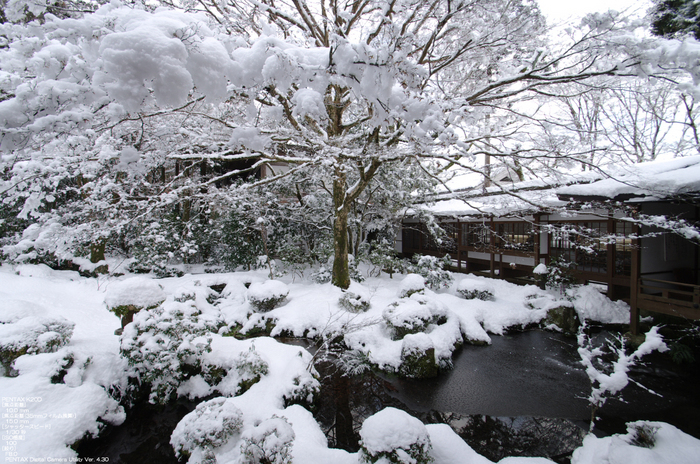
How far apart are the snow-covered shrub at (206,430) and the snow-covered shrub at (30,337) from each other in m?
2.32

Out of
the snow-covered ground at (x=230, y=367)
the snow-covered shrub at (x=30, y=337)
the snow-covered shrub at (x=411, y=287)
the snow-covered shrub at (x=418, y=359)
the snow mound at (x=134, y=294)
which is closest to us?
the snow-covered ground at (x=230, y=367)

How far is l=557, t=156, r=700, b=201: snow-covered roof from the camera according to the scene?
507 cm

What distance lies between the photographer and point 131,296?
4.54 metres

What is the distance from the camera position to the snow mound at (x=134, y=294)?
4469 mm

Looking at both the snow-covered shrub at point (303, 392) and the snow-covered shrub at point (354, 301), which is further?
the snow-covered shrub at point (354, 301)

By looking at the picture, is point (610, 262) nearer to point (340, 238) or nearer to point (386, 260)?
point (386, 260)

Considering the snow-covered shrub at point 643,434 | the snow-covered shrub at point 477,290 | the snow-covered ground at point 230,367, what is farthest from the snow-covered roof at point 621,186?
the snow-covered ground at point 230,367

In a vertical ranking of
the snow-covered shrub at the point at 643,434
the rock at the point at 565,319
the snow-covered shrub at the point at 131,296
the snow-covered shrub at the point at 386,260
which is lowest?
the rock at the point at 565,319

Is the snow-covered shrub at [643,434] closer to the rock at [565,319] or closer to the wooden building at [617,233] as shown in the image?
the wooden building at [617,233]

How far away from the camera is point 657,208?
7594 mm

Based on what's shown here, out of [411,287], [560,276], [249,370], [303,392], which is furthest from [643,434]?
[560,276]

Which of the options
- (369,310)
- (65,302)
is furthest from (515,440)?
(65,302)

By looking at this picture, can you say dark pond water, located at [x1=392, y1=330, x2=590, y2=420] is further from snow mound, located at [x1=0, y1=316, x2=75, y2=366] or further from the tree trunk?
snow mound, located at [x1=0, y1=316, x2=75, y2=366]

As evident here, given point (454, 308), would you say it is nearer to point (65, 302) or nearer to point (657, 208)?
point (657, 208)
